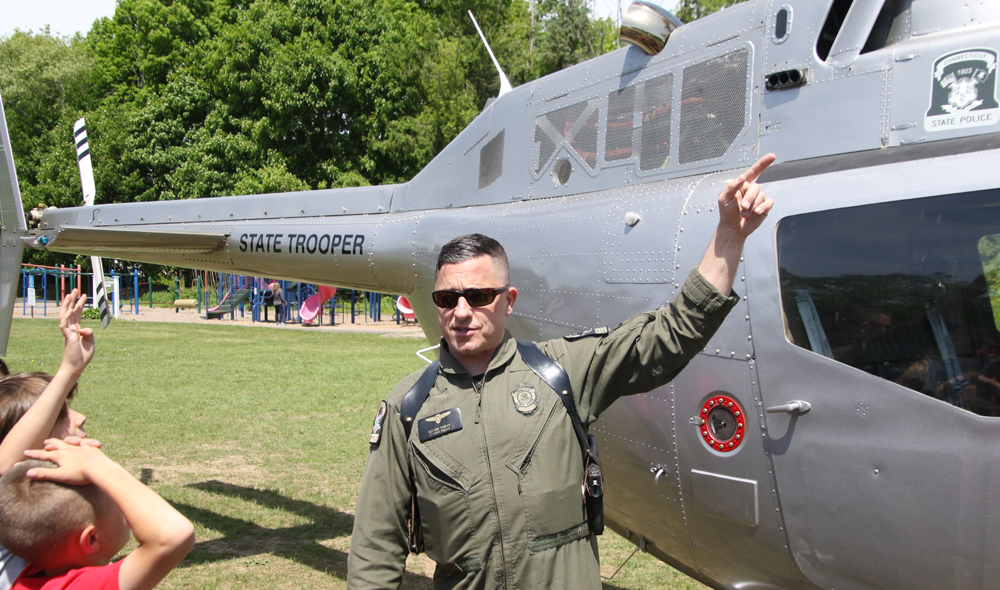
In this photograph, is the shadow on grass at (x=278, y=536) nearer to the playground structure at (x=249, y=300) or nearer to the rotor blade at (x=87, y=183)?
the rotor blade at (x=87, y=183)

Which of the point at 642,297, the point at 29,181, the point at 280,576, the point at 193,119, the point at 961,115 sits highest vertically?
the point at 193,119

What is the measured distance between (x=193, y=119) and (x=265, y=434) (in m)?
31.1

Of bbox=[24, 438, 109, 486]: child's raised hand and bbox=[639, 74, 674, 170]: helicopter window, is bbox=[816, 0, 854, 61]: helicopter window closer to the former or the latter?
bbox=[639, 74, 674, 170]: helicopter window

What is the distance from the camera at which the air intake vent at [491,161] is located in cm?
507

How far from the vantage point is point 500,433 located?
2412 mm

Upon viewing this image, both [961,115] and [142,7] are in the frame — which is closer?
[961,115]

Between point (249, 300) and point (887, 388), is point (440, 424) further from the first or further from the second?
point (249, 300)

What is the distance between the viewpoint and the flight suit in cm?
234

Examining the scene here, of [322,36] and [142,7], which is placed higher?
[142,7]

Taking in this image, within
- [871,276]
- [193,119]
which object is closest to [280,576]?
[871,276]

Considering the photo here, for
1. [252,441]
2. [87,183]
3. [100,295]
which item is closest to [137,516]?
[100,295]

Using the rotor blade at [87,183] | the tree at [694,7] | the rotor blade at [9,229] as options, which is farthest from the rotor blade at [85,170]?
the tree at [694,7]

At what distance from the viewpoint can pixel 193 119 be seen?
121ft

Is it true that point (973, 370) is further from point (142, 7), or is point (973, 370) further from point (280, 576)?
point (142, 7)
